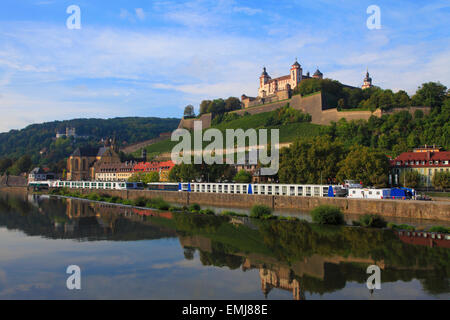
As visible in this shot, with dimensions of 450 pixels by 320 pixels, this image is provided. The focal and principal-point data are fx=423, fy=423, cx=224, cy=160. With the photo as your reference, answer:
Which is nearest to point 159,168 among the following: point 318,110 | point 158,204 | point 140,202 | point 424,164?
point 318,110

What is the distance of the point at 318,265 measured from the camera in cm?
Answer: 1930

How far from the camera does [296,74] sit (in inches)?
4783

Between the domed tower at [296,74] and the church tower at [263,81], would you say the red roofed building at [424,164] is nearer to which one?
the domed tower at [296,74]

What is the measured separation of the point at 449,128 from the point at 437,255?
45.7 metres

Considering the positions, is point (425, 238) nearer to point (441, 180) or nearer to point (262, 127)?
point (441, 180)

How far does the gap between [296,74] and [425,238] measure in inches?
4003

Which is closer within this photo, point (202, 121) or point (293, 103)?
point (293, 103)

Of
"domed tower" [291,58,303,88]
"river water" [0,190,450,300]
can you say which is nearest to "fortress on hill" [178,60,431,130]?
"domed tower" [291,58,303,88]

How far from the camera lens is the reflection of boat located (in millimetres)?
23156

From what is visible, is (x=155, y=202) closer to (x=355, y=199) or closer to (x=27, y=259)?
(x=355, y=199)

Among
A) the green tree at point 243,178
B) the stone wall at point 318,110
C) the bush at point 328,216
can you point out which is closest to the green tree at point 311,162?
the green tree at point 243,178

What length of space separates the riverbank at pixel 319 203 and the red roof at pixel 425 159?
58.6ft

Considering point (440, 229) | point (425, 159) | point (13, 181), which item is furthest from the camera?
point (13, 181)

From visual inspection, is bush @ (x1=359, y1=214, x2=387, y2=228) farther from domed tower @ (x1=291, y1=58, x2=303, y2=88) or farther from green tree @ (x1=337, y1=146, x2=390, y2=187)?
domed tower @ (x1=291, y1=58, x2=303, y2=88)
